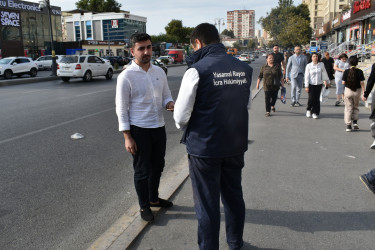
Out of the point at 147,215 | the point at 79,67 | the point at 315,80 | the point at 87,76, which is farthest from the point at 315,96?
the point at 87,76

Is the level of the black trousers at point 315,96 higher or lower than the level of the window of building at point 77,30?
lower

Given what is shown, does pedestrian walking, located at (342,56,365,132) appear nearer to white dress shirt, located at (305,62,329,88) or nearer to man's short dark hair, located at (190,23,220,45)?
white dress shirt, located at (305,62,329,88)

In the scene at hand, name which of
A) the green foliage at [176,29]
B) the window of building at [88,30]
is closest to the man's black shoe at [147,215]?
the green foliage at [176,29]

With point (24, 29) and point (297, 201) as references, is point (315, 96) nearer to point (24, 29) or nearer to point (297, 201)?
point (297, 201)

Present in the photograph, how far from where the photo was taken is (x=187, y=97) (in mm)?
2545

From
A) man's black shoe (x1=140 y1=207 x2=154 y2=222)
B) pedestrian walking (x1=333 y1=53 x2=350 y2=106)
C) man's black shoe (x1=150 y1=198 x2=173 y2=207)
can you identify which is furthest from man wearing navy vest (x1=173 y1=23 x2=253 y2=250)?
pedestrian walking (x1=333 y1=53 x2=350 y2=106)

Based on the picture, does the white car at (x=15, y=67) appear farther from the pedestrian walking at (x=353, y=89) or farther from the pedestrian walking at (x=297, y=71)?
the pedestrian walking at (x=353, y=89)

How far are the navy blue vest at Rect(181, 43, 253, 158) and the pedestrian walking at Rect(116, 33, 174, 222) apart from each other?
81 centimetres

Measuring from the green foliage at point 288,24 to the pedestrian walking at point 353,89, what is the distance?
5449 cm

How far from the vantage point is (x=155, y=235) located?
3203mm

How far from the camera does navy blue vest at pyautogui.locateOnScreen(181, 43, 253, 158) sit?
8.23ft

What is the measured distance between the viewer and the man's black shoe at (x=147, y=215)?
3437mm

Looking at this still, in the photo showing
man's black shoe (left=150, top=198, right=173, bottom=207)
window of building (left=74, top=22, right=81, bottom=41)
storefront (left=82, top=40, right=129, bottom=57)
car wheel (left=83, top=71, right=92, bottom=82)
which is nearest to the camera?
man's black shoe (left=150, top=198, right=173, bottom=207)

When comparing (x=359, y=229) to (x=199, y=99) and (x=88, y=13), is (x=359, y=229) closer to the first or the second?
(x=199, y=99)
